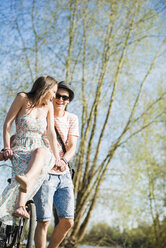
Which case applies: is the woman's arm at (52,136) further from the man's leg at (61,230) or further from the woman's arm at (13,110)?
the man's leg at (61,230)

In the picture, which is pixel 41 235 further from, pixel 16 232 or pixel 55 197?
pixel 55 197

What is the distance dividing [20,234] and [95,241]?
3.88 m

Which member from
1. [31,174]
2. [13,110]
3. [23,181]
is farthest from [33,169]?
[13,110]

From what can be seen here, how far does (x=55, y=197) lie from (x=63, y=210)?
0.15 m

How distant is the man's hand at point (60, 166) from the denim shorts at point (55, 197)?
2.8 inches

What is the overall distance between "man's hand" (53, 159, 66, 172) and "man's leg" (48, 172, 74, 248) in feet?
0.28

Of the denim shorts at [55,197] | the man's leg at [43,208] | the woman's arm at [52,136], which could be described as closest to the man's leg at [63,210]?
the denim shorts at [55,197]

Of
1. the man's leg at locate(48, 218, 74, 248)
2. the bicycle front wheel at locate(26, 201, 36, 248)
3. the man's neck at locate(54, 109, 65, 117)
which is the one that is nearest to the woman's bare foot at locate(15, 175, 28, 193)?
the bicycle front wheel at locate(26, 201, 36, 248)

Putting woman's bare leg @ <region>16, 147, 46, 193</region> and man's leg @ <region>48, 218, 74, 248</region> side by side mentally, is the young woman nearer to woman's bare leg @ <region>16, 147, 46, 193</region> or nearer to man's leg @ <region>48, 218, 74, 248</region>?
woman's bare leg @ <region>16, 147, 46, 193</region>

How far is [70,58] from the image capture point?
611 centimetres

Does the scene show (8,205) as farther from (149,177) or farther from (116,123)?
(149,177)

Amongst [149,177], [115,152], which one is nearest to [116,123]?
[115,152]

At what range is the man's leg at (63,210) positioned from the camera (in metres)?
2.65

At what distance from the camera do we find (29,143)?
98.9 inches
